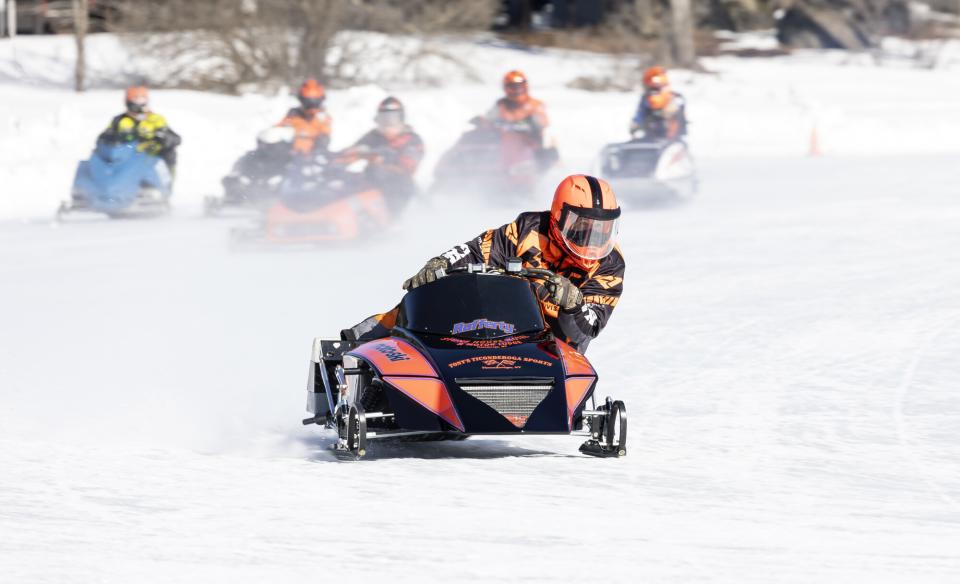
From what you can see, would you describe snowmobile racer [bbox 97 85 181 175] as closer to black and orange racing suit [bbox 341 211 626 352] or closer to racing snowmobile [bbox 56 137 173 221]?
racing snowmobile [bbox 56 137 173 221]

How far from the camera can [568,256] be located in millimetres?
8688

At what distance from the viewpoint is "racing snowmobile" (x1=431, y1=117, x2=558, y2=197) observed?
2259 cm

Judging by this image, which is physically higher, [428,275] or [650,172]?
[428,275]

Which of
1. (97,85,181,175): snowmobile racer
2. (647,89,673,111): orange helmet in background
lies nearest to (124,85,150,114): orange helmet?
(97,85,181,175): snowmobile racer

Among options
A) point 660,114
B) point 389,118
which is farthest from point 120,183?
point 660,114

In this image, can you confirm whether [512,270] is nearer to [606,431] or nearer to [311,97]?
[606,431]

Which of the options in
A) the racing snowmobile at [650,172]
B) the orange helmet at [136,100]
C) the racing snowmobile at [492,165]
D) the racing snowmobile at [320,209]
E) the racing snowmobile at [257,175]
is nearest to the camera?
the racing snowmobile at [320,209]

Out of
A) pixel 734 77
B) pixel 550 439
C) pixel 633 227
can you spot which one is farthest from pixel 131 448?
pixel 734 77

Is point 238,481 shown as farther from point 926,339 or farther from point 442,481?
point 926,339

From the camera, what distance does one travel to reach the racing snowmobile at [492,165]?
22594 millimetres

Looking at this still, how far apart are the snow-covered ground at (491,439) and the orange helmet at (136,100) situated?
1486 millimetres

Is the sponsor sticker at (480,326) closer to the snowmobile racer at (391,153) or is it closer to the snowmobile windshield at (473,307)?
the snowmobile windshield at (473,307)

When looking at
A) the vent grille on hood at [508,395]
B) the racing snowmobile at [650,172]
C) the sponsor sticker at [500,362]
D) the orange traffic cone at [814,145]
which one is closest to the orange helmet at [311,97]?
the racing snowmobile at [650,172]

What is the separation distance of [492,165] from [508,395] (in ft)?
50.1
